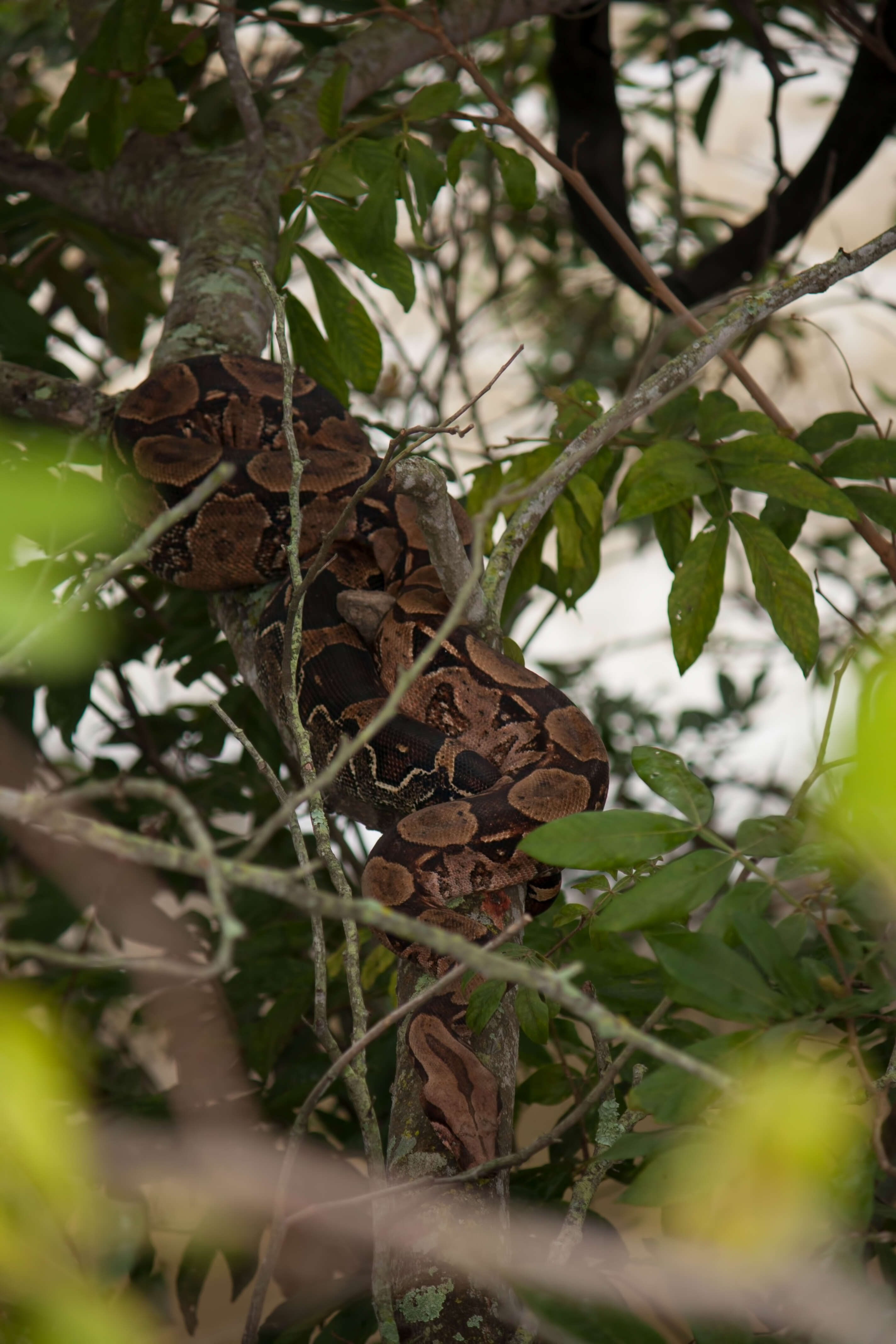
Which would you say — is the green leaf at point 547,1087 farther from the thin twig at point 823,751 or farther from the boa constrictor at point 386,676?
the thin twig at point 823,751

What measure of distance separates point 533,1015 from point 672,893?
2.01 feet

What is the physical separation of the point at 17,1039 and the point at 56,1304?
0.28 metres

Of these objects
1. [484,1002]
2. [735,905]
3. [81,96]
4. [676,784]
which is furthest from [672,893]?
[81,96]

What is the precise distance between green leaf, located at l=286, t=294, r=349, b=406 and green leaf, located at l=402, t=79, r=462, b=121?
636 millimetres

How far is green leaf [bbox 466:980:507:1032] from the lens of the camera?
1.88 meters

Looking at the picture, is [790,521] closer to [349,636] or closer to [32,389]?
[349,636]

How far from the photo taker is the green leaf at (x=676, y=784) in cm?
160

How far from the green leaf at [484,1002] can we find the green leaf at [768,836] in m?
0.55

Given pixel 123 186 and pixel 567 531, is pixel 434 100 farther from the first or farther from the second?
pixel 123 186

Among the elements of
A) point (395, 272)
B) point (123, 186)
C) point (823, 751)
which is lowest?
point (823, 751)

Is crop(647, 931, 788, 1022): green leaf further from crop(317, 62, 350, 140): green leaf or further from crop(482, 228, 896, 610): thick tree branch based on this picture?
crop(317, 62, 350, 140): green leaf

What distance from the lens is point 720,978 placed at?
1.38 metres

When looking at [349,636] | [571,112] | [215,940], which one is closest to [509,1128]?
[349,636]

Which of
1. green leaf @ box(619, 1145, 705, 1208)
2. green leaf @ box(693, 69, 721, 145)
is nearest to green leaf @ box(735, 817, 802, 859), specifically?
green leaf @ box(619, 1145, 705, 1208)
